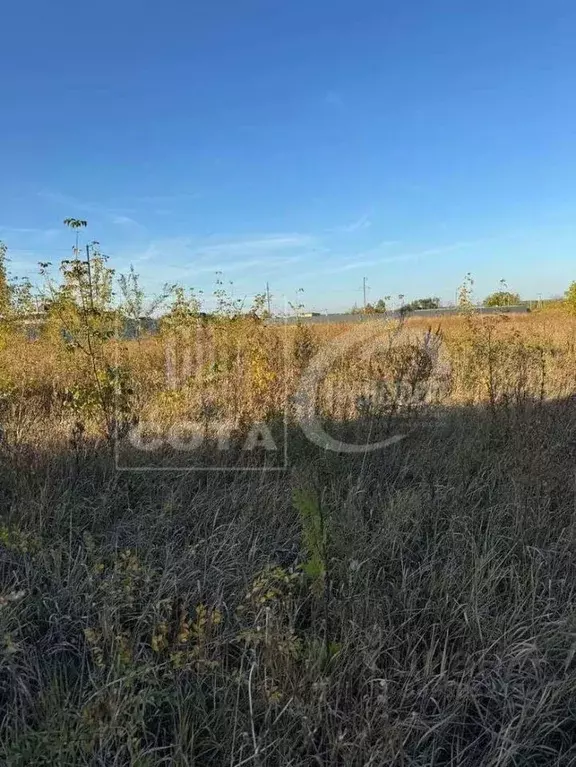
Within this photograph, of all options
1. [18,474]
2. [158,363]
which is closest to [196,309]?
[158,363]

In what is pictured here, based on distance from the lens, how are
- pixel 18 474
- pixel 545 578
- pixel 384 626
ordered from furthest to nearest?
pixel 18 474 → pixel 545 578 → pixel 384 626

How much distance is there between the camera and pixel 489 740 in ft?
4.53

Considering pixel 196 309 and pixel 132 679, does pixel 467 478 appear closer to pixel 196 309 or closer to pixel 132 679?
pixel 132 679

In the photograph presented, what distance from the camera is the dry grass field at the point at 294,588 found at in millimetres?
1338

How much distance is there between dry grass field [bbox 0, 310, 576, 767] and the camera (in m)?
1.34

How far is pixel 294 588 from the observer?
188 centimetres

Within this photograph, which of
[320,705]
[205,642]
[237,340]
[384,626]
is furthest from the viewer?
[237,340]

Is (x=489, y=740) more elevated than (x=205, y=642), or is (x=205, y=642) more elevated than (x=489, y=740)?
(x=205, y=642)

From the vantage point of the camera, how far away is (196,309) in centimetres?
621

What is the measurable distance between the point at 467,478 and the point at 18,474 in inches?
97.4

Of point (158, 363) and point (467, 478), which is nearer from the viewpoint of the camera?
point (467, 478)

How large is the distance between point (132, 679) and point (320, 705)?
529 millimetres

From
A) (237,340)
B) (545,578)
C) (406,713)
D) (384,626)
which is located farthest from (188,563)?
(237,340)

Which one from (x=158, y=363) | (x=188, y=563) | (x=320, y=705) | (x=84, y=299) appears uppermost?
(x=84, y=299)
